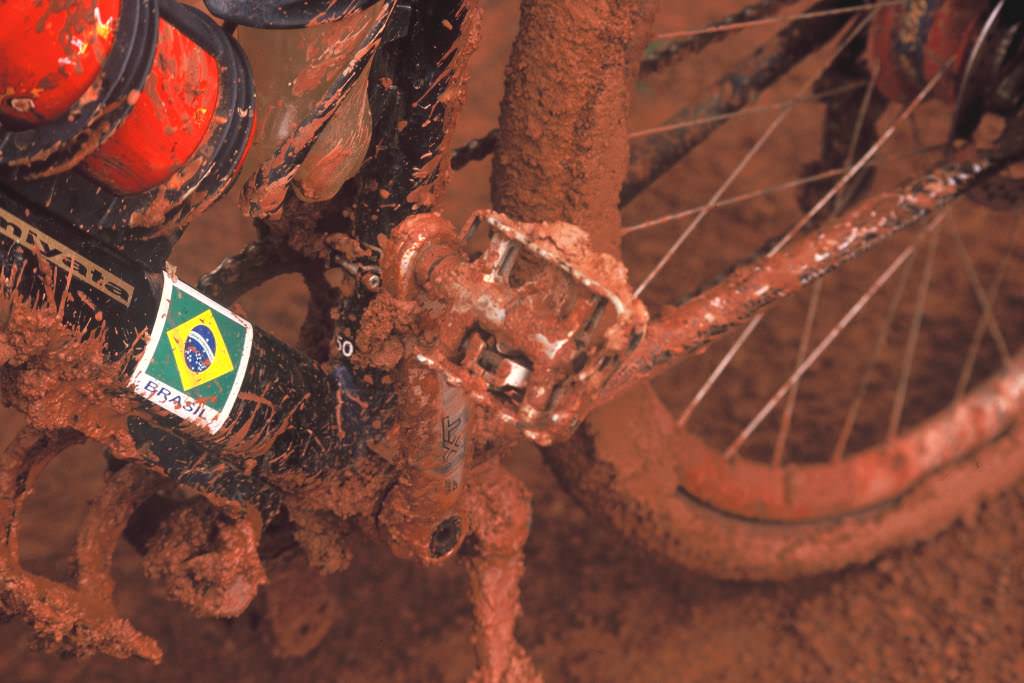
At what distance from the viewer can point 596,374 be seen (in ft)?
2.30

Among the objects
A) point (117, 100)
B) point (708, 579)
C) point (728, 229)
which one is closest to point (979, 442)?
point (708, 579)

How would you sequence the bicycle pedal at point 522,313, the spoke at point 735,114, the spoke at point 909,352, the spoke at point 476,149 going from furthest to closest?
1. the spoke at point 909,352
2. the spoke at point 735,114
3. the spoke at point 476,149
4. the bicycle pedal at point 522,313

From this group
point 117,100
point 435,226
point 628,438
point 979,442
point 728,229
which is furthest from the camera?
point 728,229

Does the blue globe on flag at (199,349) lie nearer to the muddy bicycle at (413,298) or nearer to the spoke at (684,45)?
the muddy bicycle at (413,298)

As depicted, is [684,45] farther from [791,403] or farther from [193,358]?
[193,358]

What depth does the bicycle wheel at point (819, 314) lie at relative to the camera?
4.20 feet

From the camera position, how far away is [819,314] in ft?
6.96

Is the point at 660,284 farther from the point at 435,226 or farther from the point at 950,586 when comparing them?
the point at 435,226

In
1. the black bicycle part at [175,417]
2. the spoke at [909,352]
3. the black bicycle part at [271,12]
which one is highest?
the black bicycle part at [271,12]

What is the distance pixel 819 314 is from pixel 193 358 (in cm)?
153

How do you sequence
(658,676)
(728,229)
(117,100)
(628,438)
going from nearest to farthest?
(117,100)
(628,438)
(658,676)
(728,229)

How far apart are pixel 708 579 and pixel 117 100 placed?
1235mm

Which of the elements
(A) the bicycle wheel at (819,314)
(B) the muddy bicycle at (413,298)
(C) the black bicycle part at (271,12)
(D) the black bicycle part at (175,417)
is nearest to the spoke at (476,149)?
(B) the muddy bicycle at (413,298)

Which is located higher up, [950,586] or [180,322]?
[180,322]
